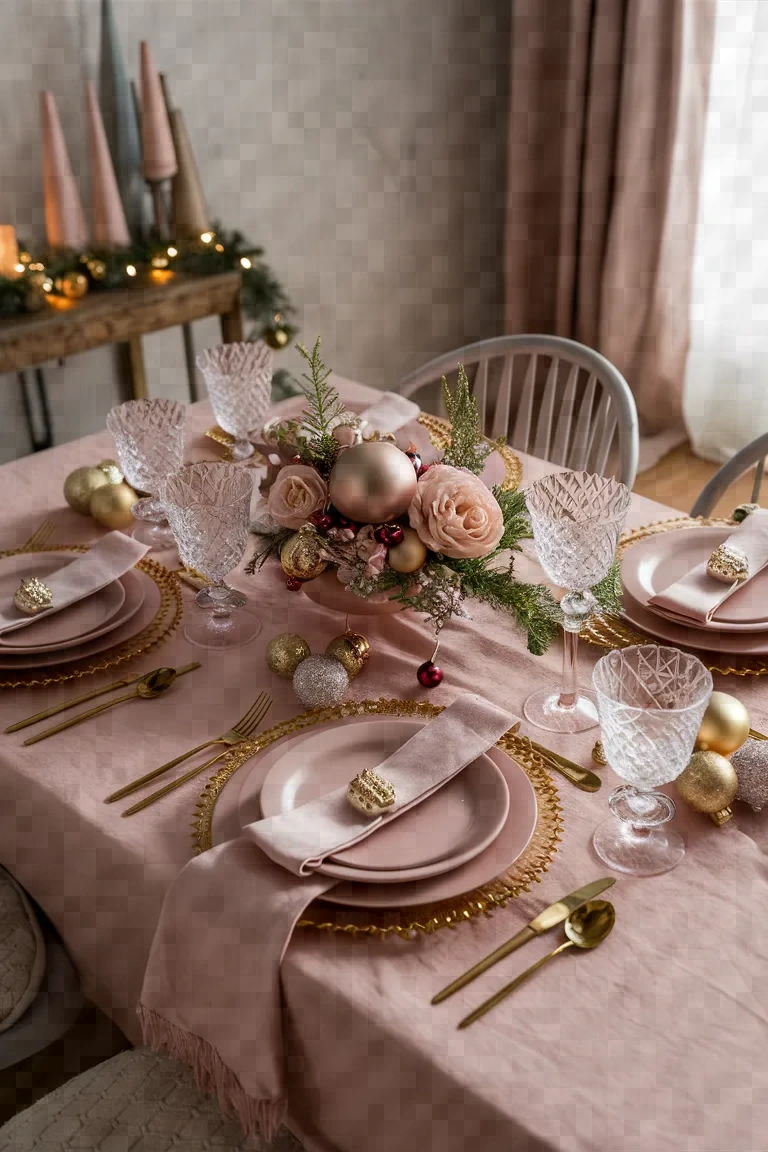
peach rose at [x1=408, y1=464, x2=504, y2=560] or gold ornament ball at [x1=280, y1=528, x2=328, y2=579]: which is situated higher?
peach rose at [x1=408, y1=464, x2=504, y2=560]

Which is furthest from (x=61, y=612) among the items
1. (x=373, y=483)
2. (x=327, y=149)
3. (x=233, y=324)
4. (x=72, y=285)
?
(x=327, y=149)

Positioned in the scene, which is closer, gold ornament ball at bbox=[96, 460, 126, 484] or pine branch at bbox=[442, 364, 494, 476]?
pine branch at bbox=[442, 364, 494, 476]

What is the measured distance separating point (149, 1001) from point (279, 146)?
268 cm

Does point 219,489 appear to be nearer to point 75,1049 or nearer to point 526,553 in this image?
point 526,553

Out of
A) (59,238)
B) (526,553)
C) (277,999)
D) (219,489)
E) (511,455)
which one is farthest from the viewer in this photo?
(59,238)

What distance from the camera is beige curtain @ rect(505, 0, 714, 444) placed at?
308 centimetres

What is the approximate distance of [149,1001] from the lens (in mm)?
916

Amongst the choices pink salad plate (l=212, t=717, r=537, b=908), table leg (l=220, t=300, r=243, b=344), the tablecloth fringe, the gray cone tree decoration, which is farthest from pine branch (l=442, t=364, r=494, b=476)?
the gray cone tree decoration

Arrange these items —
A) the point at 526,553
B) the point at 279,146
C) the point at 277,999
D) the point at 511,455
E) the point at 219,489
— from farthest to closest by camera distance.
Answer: the point at 279,146, the point at 511,455, the point at 526,553, the point at 219,489, the point at 277,999

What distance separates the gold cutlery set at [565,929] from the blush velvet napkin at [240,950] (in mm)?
137

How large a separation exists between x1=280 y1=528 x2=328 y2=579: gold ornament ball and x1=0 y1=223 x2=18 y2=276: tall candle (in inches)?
62.6

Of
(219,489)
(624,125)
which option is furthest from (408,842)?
(624,125)

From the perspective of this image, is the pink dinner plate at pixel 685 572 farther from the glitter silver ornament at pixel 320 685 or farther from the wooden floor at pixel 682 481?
the wooden floor at pixel 682 481

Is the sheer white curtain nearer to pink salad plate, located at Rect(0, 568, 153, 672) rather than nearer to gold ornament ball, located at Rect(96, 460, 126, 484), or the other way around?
gold ornament ball, located at Rect(96, 460, 126, 484)
